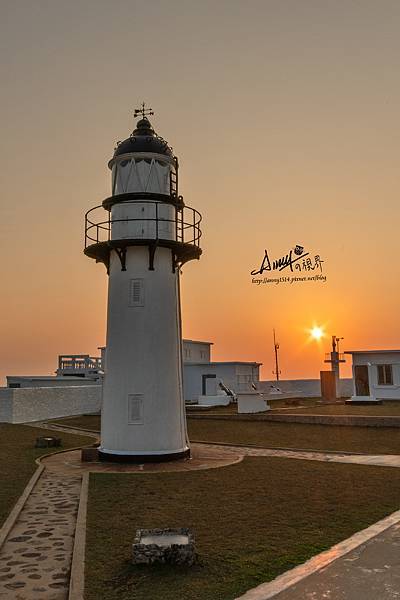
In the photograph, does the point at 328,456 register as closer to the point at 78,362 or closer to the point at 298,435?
the point at 298,435

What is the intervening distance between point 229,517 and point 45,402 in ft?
94.4

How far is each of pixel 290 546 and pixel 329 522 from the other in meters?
1.81

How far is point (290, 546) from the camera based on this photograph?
8859mm

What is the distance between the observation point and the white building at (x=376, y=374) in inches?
1559

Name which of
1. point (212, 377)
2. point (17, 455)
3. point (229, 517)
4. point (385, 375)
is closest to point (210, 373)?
point (212, 377)

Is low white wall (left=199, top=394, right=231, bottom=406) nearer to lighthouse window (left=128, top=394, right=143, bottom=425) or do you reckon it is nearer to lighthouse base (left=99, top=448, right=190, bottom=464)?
lighthouse base (left=99, top=448, right=190, bottom=464)

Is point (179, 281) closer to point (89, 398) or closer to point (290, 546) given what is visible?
point (290, 546)

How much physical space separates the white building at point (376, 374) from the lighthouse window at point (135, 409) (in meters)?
25.0

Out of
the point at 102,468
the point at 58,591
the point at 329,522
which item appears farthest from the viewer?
the point at 102,468

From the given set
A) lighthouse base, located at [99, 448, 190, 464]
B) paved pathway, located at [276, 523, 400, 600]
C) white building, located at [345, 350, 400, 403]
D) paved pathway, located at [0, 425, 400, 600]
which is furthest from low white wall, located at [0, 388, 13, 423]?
paved pathway, located at [276, 523, 400, 600]

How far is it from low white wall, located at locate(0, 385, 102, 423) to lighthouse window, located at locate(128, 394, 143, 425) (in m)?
18.4

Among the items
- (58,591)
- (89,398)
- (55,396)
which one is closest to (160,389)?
(58,591)

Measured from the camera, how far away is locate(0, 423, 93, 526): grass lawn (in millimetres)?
13133

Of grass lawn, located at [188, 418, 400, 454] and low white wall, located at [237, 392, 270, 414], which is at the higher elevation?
low white wall, located at [237, 392, 270, 414]
